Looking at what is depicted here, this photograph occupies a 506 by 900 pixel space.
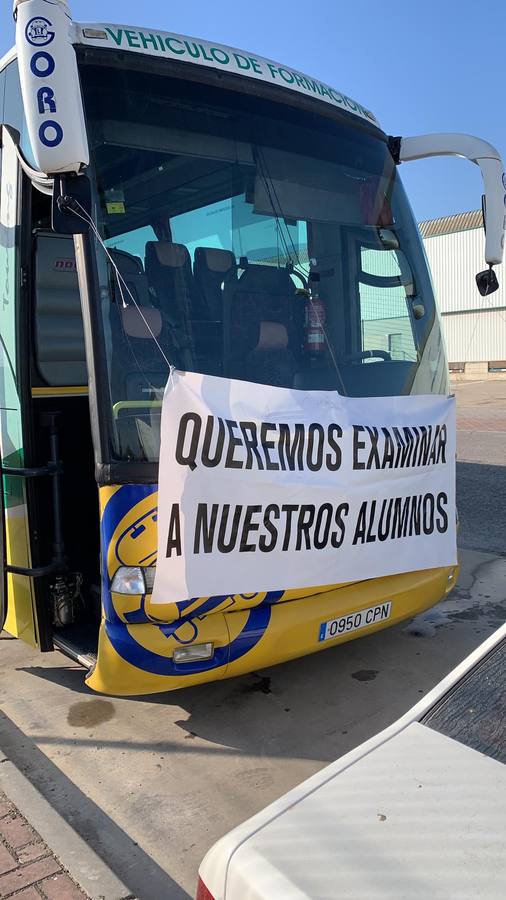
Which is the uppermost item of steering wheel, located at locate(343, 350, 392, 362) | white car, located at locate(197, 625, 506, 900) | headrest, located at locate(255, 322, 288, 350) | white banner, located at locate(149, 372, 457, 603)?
headrest, located at locate(255, 322, 288, 350)

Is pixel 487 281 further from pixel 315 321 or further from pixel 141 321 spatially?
pixel 141 321

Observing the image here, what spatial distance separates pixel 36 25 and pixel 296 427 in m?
1.92

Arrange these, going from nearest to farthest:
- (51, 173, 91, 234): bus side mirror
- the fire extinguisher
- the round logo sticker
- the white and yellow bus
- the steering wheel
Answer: the round logo sticker < (51, 173, 91, 234): bus side mirror < the white and yellow bus < the fire extinguisher < the steering wheel

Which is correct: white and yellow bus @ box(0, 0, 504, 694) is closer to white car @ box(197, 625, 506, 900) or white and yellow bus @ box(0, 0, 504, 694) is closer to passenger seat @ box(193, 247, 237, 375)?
passenger seat @ box(193, 247, 237, 375)

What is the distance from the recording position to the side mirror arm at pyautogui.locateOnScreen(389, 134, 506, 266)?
4.46m

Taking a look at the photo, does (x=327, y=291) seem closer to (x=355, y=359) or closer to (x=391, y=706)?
(x=355, y=359)

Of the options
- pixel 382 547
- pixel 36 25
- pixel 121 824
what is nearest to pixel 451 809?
pixel 121 824

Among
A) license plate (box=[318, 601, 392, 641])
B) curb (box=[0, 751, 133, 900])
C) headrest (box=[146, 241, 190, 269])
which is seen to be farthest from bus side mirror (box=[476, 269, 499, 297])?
curb (box=[0, 751, 133, 900])

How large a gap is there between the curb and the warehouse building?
102 feet

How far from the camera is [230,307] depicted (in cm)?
362

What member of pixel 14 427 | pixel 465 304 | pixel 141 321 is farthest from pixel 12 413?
pixel 465 304

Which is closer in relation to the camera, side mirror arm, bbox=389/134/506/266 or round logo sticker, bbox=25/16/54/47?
round logo sticker, bbox=25/16/54/47

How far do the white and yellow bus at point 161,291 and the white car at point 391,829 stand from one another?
5.53 ft

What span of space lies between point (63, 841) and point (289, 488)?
1.64 m
